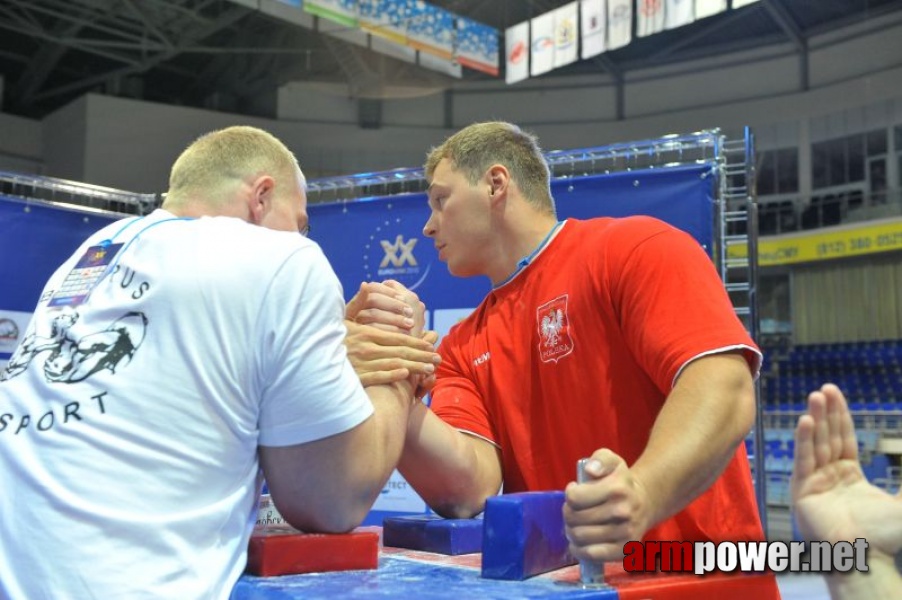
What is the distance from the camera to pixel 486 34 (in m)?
9.09

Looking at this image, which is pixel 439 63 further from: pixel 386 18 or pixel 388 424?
pixel 388 424

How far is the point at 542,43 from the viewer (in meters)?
9.23

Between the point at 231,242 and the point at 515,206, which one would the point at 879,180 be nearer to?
the point at 515,206

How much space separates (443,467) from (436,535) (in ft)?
0.80

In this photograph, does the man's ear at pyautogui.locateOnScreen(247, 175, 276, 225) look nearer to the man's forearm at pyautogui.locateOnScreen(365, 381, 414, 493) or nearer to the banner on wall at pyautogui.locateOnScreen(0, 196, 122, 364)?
the man's forearm at pyautogui.locateOnScreen(365, 381, 414, 493)

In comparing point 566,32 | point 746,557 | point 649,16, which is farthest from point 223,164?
point 566,32

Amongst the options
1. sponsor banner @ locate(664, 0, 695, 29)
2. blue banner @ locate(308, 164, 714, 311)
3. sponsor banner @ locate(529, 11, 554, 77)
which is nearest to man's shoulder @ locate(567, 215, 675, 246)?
blue banner @ locate(308, 164, 714, 311)

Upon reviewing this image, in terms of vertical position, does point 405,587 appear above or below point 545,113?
below

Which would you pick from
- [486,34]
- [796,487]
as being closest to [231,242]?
[796,487]

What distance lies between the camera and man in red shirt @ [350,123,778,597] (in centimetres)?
112

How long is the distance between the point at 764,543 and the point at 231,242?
81cm

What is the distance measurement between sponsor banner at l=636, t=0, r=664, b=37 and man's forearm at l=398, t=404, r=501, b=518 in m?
6.96

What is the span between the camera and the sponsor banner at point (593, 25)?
8.45 metres

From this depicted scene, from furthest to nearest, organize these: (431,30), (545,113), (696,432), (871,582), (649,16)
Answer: (545,113)
(431,30)
(649,16)
(696,432)
(871,582)
